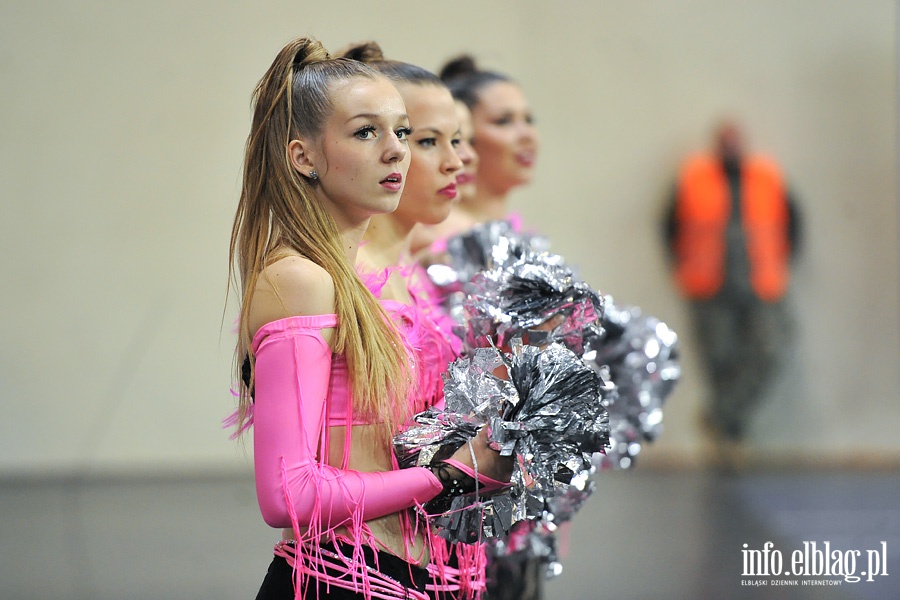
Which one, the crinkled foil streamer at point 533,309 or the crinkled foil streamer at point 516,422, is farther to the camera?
the crinkled foil streamer at point 533,309

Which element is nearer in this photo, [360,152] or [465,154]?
[360,152]

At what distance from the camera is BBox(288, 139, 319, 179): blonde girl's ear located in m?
1.32

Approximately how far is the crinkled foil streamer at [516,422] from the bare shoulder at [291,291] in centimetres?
20

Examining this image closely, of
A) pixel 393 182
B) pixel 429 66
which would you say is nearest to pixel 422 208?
pixel 393 182

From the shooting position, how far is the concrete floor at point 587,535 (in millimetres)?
3361

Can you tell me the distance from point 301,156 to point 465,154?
0.83 metres

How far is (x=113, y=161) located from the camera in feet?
18.7

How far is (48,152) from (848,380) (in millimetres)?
5132

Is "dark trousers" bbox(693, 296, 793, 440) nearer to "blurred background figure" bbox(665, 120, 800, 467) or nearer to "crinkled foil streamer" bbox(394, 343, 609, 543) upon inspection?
"blurred background figure" bbox(665, 120, 800, 467)

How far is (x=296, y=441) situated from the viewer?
1.21 meters

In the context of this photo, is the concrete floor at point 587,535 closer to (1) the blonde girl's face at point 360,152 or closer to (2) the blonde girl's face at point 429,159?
(2) the blonde girl's face at point 429,159

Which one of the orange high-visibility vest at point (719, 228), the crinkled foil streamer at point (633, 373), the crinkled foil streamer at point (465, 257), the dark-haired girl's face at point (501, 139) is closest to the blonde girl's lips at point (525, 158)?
the dark-haired girl's face at point (501, 139)

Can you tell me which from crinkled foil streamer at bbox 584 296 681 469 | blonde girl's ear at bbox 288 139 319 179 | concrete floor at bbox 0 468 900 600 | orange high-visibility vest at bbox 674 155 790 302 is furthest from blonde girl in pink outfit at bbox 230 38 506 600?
orange high-visibility vest at bbox 674 155 790 302

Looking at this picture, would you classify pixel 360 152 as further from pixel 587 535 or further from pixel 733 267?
pixel 733 267
